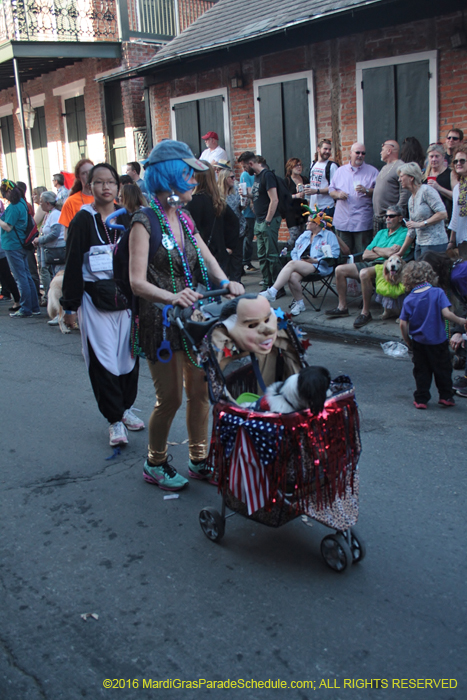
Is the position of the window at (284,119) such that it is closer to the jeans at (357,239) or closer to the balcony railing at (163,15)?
the jeans at (357,239)

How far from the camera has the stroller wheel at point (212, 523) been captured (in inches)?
139

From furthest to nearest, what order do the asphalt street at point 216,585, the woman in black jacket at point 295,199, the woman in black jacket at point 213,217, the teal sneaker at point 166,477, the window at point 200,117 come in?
the window at point 200,117, the woman in black jacket at point 295,199, the woman in black jacket at point 213,217, the teal sneaker at point 166,477, the asphalt street at point 216,585

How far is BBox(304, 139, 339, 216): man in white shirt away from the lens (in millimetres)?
10289

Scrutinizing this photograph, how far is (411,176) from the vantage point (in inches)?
311

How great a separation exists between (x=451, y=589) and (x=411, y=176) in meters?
5.84

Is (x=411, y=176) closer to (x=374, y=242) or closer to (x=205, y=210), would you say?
(x=374, y=242)

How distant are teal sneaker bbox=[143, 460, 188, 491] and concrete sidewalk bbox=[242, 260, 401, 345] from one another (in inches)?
168

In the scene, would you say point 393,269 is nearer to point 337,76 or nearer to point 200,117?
point 337,76

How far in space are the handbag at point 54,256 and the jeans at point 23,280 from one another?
98 cm

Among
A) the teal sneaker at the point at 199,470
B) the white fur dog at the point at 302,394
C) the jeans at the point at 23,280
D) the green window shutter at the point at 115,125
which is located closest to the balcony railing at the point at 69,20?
the green window shutter at the point at 115,125

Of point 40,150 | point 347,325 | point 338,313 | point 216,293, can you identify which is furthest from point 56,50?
point 216,293

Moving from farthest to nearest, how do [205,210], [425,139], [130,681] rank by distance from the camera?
[425,139]
[205,210]
[130,681]

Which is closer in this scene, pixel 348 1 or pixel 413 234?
pixel 413 234

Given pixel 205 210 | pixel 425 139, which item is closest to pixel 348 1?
pixel 425 139
